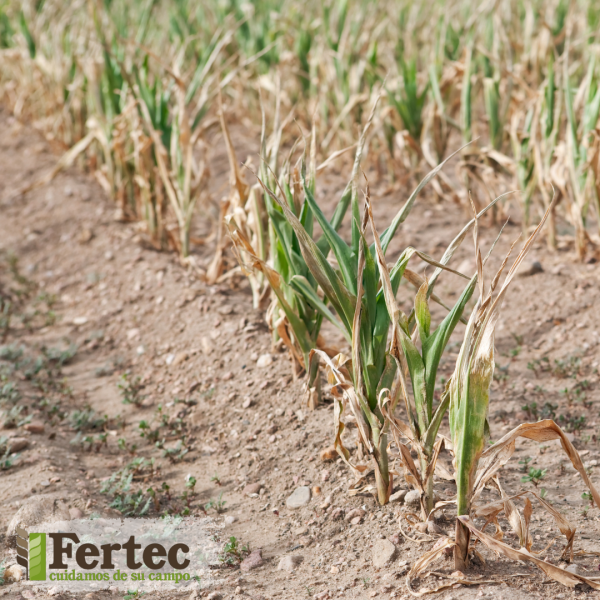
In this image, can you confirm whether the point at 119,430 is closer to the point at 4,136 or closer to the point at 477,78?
the point at 477,78

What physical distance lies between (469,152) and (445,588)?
2344mm

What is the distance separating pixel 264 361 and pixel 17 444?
887 mm

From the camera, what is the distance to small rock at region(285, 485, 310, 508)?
1882 mm

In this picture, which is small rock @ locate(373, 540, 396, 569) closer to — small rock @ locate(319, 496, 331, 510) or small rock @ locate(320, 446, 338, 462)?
small rock @ locate(319, 496, 331, 510)

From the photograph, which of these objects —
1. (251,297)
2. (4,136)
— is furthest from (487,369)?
(4,136)

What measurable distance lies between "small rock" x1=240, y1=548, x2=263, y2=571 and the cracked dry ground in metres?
0.02

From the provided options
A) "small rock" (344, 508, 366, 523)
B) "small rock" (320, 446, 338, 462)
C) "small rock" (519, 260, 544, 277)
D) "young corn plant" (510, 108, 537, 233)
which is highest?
"young corn plant" (510, 108, 537, 233)

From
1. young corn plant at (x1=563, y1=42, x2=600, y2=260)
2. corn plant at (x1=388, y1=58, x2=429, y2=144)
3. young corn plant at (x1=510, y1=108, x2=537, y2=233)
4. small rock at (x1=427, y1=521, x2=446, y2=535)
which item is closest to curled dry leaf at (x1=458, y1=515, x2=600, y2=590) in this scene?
small rock at (x1=427, y1=521, x2=446, y2=535)

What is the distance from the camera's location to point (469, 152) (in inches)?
129

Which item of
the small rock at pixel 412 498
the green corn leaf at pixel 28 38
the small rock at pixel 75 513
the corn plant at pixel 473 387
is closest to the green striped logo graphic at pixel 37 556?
the small rock at pixel 75 513

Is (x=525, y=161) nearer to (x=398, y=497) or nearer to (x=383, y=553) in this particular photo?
(x=398, y=497)

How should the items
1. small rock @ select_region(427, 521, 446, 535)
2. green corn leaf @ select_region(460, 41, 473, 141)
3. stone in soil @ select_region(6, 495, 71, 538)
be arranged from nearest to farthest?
small rock @ select_region(427, 521, 446, 535), stone in soil @ select_region(6, 495, 71, 538), green corn leaf @ select_region(460, 41, 473, 141)

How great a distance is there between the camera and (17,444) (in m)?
Result: 2.19

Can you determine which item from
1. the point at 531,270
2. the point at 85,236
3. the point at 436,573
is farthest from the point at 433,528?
the point at 85,236
